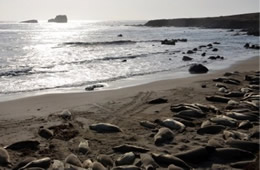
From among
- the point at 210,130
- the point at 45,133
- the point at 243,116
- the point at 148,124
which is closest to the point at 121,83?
the point at 148,124

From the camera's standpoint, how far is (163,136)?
6.41 metres

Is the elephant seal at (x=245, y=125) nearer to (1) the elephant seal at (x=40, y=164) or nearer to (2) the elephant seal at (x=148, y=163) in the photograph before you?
(2) the elephant seal at (x=148, y=163)

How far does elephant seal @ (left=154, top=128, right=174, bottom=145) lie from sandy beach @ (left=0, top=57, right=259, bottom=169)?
0.03 meters

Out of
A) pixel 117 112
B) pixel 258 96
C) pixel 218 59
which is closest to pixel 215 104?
pixel 258 96

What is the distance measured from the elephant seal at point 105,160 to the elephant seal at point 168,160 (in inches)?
29.9

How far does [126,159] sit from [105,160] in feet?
1.19

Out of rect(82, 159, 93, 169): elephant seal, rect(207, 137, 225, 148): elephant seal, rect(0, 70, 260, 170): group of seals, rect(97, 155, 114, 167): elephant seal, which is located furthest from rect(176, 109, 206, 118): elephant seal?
rect(82, 159, 93, 169): elephant seal

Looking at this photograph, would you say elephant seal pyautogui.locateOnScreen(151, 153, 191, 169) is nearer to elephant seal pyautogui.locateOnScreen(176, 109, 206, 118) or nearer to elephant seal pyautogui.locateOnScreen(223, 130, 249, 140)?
elephant seal pyautogui.locateOnScreen(223, 130, 249, 140)

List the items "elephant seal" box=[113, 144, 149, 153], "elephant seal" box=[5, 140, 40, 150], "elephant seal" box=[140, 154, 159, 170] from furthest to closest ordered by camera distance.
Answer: "elephant seal" box=[5, 140, 40, 150] < "elephant seal" box=[113, 144, 149, 153] < "elephant seal" box=[140, 154, 159, 170]

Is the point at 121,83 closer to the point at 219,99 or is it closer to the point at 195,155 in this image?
the point at 219,99

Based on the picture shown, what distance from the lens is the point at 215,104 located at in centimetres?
936

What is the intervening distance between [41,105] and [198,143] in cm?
537

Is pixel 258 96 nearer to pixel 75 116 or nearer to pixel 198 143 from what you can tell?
pixel 198 143

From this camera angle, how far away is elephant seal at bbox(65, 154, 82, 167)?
5.17m
